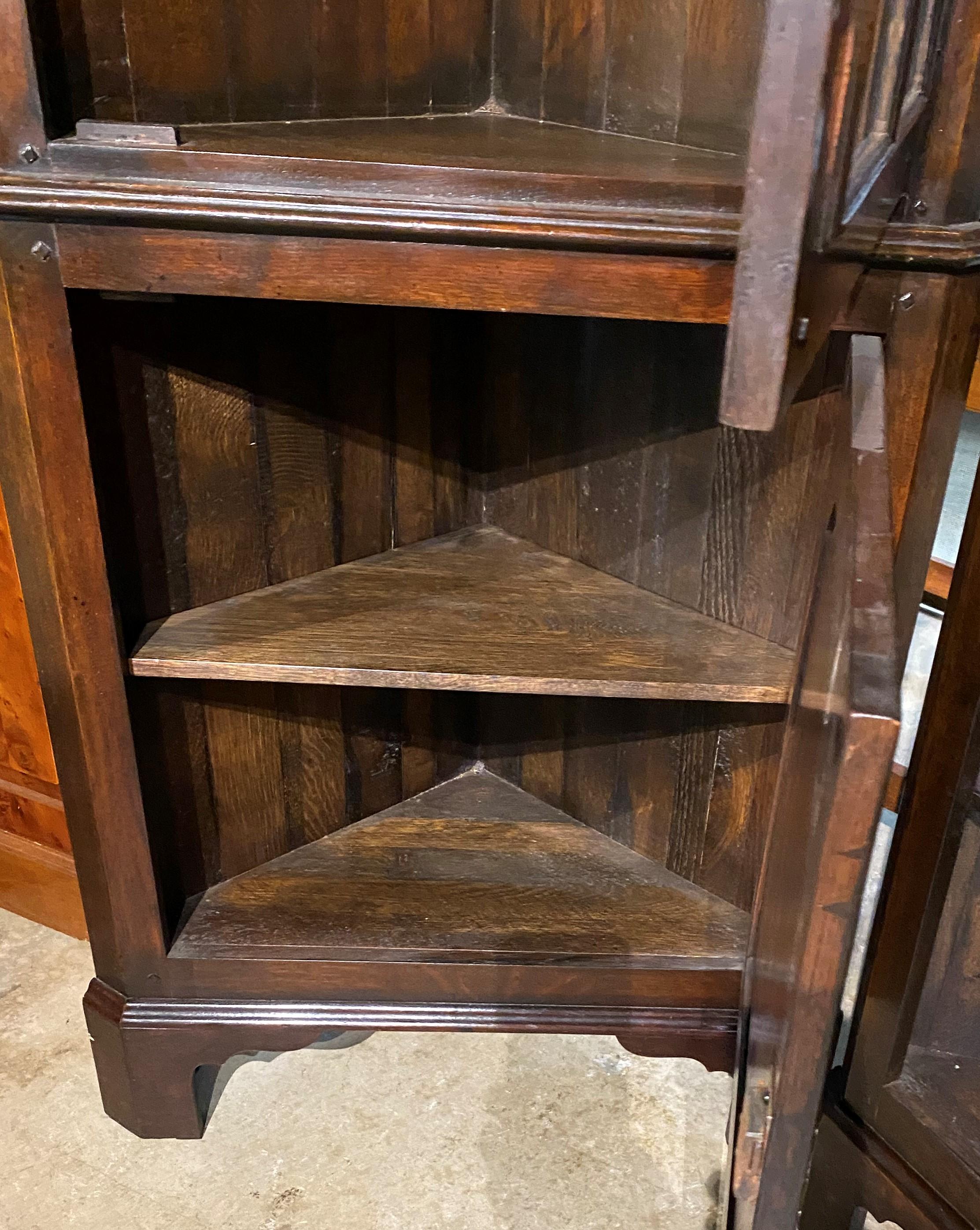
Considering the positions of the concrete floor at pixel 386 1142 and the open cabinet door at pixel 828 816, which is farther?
the concrete floor at pixel 386 1142

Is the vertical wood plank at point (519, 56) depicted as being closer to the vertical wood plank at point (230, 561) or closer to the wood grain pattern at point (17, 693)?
the vertical wood plank at point (230, 561)

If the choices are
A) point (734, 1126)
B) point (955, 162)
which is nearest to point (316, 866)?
point (734, 1126)

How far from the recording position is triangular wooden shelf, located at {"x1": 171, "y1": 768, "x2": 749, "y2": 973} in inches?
50.4

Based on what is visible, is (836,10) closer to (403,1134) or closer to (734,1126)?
(734,1126)

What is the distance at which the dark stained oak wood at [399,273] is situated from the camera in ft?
2.93

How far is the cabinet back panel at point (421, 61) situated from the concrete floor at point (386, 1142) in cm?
119

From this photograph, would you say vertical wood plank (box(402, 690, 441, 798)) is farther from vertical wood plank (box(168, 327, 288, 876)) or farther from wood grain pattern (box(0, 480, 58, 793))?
wood grain pattern (box(0, 480, 58, 793))

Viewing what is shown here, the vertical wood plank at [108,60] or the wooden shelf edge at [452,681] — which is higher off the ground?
the vertical wood plank at [108,60]

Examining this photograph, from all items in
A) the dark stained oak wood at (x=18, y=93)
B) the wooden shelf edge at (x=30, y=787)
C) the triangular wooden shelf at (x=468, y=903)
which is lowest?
the wooden shelf edge at (x=30, y=787)

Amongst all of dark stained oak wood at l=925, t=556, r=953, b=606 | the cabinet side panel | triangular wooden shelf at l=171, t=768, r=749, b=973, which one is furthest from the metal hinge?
dark stained oak wood at l=925, t=556, r=953, b=606

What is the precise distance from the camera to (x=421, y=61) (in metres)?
1.21

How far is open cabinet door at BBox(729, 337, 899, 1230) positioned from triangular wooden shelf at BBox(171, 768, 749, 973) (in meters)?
0.45

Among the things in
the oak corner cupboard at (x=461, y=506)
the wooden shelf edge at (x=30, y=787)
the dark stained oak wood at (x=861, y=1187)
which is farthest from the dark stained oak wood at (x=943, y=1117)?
the wooden shelf edge at (x=30, y=787)

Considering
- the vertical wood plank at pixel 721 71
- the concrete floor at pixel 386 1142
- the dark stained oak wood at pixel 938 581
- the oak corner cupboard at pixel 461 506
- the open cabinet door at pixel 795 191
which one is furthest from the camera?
the dark stained oak wood at pixel 938 581
